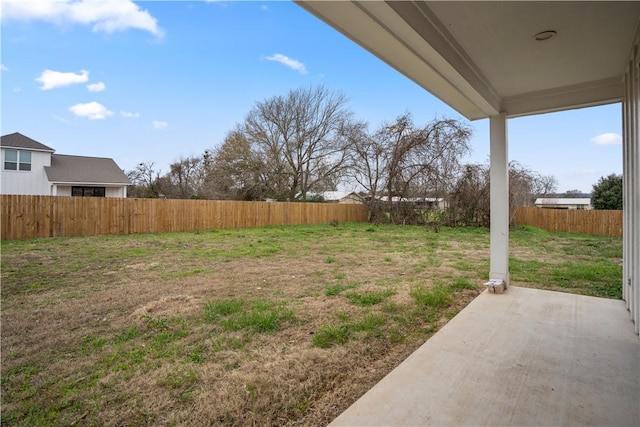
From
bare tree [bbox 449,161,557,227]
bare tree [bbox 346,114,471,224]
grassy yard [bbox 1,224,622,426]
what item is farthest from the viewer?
bare tree [bbox 346,114,471,224]

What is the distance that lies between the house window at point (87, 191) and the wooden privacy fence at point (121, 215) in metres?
8.17

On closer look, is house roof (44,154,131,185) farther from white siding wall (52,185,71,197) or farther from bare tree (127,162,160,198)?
bare tree (127,162,160,198)

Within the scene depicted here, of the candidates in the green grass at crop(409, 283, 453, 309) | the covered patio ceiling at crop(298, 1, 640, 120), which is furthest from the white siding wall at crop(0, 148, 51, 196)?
the covered patio ceiling at crop(298, 1, 640, 120)

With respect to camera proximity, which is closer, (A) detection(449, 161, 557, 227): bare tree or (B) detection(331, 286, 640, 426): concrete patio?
(B) detection(331, 286, 640, 426): concrete patio

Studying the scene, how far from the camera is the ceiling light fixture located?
2.17 metres

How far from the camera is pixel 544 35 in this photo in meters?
2.21

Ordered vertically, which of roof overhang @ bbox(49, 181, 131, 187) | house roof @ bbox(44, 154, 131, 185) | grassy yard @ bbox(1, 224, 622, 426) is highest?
house roof @ bbox(44, 154, 131, 185)

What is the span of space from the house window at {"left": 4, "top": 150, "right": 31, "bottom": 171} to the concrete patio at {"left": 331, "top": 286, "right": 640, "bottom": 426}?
19189 millimetres

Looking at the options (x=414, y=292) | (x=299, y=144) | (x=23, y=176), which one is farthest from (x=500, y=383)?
(x=23, y=176)

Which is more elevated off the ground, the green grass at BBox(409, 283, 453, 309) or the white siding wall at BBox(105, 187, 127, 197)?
the white siding wall at BBox(105, 187, 127, 197)

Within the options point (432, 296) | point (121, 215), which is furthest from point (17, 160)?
point (432, 296)

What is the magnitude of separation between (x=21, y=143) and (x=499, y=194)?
19.5 meters

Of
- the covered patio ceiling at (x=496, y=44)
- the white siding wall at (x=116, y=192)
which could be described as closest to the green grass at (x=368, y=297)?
the covered patio ceiling at (x=496, y=44)

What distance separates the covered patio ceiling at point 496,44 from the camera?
5.76 ft
